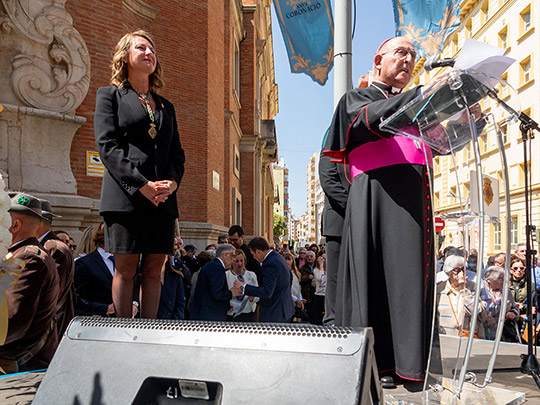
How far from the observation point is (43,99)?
681 cm

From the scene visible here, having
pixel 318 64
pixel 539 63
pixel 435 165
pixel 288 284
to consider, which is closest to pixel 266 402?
pixel 435 165

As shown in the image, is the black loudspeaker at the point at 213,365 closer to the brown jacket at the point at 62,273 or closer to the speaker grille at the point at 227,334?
the speaker grille at the point at 227,334

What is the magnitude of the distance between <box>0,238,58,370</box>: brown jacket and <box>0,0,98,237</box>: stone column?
13.2 feet

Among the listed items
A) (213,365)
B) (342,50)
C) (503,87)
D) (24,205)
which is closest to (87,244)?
(24,205)

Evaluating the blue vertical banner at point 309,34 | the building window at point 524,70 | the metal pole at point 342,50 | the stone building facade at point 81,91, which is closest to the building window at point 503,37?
the building window at point 524,70

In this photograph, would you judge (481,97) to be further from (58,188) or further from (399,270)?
(58,188)

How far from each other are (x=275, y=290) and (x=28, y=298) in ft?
12.3

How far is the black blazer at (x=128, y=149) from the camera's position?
2.55m

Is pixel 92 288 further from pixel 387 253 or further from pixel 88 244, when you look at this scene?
pixel 387 253

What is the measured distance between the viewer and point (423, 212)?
250 centimetres

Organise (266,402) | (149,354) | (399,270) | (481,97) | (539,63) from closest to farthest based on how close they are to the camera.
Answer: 1. (266,402)
2. (149,354)
3. (481,97)
4. (399,270)
5. (539,63)

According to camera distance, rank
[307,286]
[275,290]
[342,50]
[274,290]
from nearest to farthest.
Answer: [342,50]
[274,290]
[275,290]
[307,286]

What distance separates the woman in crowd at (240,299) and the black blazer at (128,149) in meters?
3.09

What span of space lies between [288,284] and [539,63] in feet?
73.1
